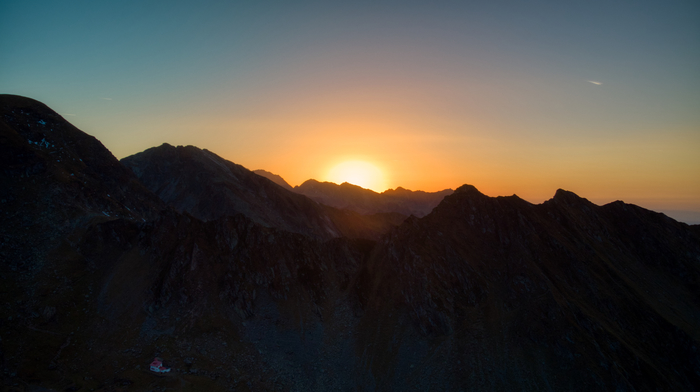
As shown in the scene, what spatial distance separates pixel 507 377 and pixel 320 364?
38.8 metres

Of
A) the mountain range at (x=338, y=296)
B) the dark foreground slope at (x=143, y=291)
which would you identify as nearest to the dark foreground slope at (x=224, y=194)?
the mountain range at (x=338, y=296)

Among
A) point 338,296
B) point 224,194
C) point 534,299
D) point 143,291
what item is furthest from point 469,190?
point 224,194

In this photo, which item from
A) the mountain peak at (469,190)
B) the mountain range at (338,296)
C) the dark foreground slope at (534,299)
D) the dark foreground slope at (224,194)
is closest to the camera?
the dark foreground slope at (534,299)

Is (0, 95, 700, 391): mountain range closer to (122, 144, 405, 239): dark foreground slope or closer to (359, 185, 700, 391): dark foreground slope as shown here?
(359, 185, 700, 391): dark foreground slope

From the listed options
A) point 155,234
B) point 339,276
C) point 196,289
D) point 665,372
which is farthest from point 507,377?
point 155,234

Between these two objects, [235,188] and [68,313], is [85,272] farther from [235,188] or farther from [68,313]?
[235,188]

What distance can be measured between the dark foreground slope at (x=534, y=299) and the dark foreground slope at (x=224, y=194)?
7122 cm

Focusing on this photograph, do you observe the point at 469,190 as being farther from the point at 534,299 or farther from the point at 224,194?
the point at 224,194

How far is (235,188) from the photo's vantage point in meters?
159

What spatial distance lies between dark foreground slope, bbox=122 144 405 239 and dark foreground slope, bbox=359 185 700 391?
71.2m

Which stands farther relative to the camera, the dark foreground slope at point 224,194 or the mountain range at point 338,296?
the dark foreground slope at point 224,194

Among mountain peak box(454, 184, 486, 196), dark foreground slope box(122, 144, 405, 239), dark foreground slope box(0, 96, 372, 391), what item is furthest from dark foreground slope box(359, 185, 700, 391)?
dark foreground slope box(122, 144, 405, 239)

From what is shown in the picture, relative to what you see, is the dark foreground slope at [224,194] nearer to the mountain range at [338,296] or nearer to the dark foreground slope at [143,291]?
the mountain range at [338,296]

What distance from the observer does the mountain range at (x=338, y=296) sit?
6575cm
